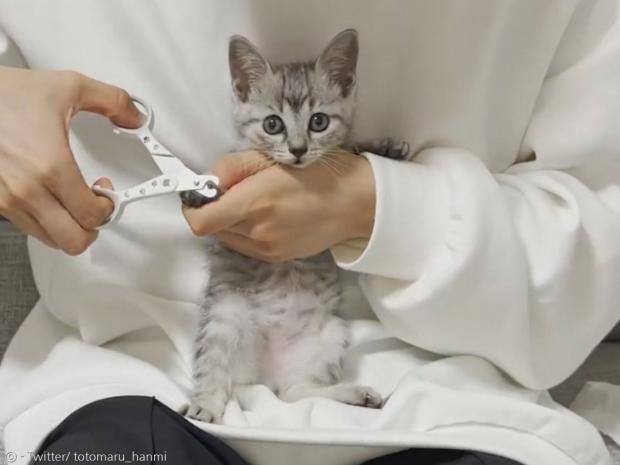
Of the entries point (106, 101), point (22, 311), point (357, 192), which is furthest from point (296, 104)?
point (22, 311)

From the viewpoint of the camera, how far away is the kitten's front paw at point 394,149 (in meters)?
1.20

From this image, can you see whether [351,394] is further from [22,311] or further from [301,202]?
[22,311]

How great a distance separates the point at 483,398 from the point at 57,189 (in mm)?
511

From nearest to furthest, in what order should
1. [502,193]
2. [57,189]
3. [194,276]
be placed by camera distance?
[57,189]
[502,193]
[194,276]

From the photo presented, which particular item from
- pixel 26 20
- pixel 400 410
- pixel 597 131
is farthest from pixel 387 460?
pixel 26 20

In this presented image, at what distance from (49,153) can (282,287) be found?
367mm

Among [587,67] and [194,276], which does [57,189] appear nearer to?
[194,276]

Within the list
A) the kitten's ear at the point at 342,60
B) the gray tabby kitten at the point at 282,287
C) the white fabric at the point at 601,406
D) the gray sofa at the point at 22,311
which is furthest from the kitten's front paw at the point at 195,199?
the white fabric at the point at 601,406

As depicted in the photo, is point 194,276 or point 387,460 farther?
point 194,276

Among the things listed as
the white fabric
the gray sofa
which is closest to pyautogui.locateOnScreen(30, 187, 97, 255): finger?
the gray sofa

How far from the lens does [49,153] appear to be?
3.29 ft

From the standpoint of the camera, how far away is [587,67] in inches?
46.0

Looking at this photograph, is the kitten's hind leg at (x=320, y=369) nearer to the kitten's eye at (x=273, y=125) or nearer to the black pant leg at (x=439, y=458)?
the black pant leg at (x=439, y=458)

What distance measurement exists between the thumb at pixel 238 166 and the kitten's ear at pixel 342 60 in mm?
125
